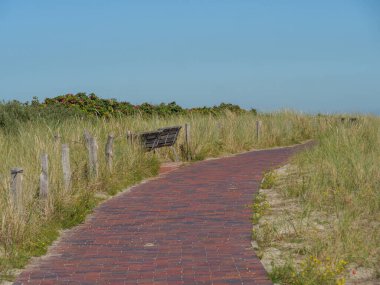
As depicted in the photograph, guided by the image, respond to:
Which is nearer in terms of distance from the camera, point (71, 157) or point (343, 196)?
point (343, 196)

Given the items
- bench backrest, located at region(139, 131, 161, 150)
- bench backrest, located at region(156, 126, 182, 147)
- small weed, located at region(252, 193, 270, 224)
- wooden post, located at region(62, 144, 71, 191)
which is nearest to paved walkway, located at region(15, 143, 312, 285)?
small weed, located at region(252, 193, 270, 224)

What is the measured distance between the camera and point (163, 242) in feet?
32.3

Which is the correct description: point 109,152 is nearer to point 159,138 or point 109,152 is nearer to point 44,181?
point 159,138

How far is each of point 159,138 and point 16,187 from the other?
10.0 metres

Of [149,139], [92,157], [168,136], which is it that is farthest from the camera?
[168,136]

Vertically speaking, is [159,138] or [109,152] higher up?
[159,138]

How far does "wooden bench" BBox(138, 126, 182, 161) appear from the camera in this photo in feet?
62.7

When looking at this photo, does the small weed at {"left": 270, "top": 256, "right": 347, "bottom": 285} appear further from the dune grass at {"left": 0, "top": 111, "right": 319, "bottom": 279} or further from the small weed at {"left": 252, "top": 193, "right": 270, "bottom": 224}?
the dune grass at {"left": 0, "top": 111, "right": 319, "bottom": 279}

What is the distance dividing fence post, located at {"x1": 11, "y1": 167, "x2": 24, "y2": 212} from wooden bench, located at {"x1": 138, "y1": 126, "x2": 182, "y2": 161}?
30.0ft

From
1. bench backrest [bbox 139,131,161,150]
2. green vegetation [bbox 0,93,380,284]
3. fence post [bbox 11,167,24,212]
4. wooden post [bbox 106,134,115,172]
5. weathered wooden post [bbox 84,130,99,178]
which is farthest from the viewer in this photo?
bench backrest [bbox 139,131,161,150]

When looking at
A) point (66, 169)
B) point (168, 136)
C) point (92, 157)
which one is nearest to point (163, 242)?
point (66, 169)

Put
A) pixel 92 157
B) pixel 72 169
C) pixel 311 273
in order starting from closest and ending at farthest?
1. pixel 311 273
2. pixel 72 169
3. pixel 92 157

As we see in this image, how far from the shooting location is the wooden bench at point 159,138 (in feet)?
62.7

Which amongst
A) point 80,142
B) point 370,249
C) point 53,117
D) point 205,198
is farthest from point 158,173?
point 370,249
